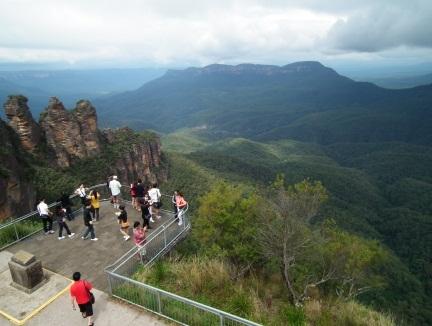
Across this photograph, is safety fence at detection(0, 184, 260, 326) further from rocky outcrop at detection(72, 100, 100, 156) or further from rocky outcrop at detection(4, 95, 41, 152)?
rocky outcrop at detection(72, 100, 100, 156)

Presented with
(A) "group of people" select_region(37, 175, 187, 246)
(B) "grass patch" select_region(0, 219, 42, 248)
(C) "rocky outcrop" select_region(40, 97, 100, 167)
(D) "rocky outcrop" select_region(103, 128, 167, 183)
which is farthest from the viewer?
(D) "rocky outcrop" select_region(103, 128, 167, 183)

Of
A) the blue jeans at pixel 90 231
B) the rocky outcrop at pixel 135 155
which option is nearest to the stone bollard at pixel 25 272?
the blue jeans at pixel 90 231

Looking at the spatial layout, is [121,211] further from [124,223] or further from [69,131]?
[69,131]

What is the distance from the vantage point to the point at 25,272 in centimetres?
1274

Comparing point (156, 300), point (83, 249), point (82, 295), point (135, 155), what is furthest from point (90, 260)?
point (135, 155)

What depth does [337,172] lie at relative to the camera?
487 feet

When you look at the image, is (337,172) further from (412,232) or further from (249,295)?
(249,295)

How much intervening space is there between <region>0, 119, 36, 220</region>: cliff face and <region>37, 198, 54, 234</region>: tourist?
49.5ft

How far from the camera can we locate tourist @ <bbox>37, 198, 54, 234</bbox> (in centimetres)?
1723

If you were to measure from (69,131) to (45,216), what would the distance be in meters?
51.0

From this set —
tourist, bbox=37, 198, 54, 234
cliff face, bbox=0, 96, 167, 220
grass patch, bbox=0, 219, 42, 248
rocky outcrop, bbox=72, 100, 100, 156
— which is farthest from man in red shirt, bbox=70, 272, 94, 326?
rocky outcrop, bbox=72, 100, 100, 156

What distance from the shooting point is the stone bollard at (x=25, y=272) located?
12.8 meters

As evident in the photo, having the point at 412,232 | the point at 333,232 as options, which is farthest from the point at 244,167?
the point at 333,232

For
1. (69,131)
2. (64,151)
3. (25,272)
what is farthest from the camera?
(69,131)
